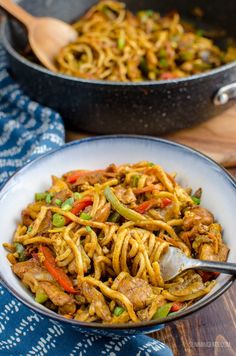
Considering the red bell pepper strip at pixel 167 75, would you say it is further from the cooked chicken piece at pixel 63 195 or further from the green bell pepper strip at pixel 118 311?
the green bell pepper strip at pixel 118 311

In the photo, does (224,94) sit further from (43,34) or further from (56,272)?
(56,272)

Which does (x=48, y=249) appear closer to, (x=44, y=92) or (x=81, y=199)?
(x=81, y=199)

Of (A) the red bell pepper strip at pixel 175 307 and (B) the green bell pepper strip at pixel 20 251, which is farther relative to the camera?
(B) the green bell pepper strip at pixel 20 251

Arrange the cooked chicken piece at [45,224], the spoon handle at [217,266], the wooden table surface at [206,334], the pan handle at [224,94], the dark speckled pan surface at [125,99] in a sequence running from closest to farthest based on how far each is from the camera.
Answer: the spoon handle at [217,266], the wooden table surface at [206,334], the cooked chicken piece at [45,224], the dark speckled pan surface at [125,99], the pan handle at [224,94]

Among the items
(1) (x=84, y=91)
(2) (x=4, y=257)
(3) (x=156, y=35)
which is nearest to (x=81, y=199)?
(2) (x=4, y=257)

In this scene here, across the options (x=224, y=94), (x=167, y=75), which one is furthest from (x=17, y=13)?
(x=224, y=94)

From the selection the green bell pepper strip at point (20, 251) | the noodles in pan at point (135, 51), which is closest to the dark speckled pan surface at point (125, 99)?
the noodles in pan at point (135, 51)
